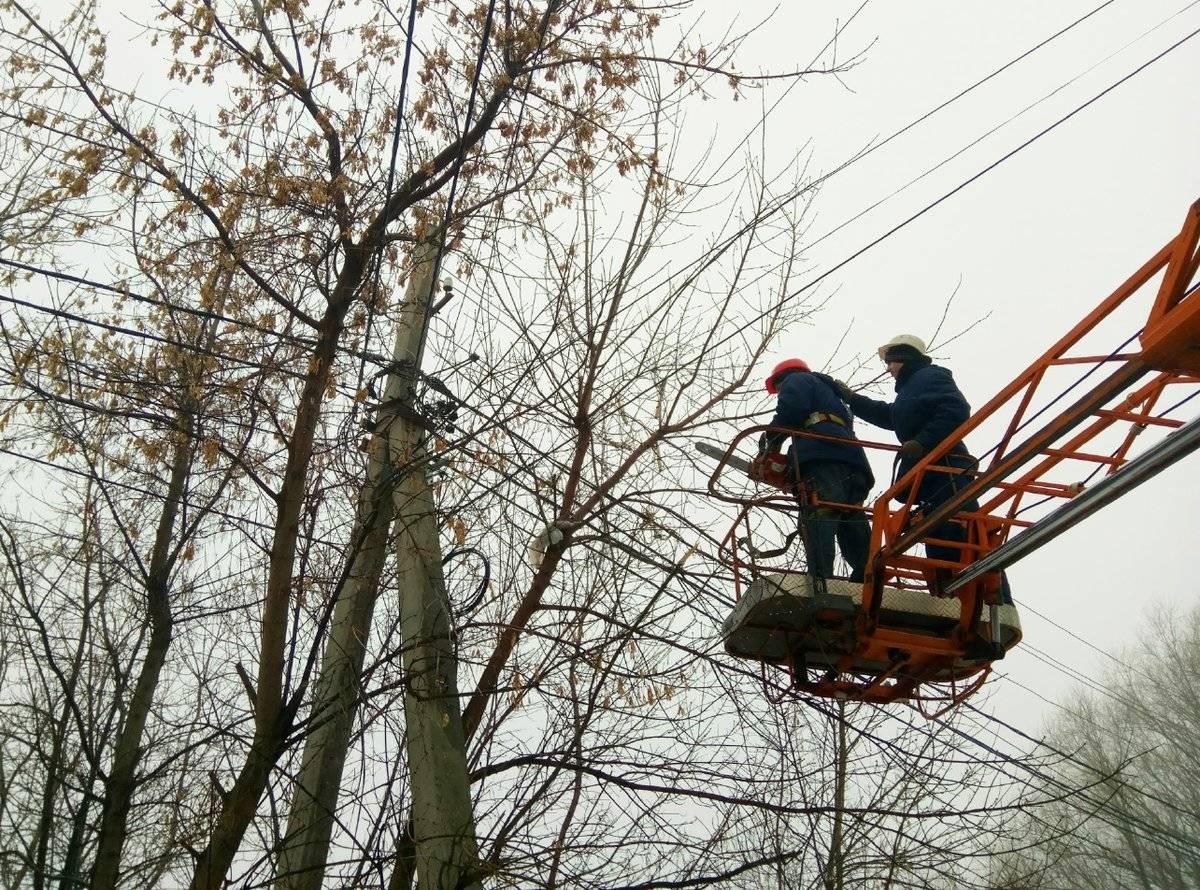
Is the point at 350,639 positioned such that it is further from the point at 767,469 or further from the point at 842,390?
the point at 842,390

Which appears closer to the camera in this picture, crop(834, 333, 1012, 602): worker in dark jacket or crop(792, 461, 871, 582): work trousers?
crop(834, 333, 1012, 602): worker in dark jacket

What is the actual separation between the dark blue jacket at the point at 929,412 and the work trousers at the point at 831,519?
1.16ft

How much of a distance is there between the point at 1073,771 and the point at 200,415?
2289 centimetres

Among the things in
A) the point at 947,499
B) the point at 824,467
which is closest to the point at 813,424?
the point at 824,467

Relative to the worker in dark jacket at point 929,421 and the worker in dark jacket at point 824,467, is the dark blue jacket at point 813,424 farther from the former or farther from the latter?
the worker in dark jacket at point 929,421

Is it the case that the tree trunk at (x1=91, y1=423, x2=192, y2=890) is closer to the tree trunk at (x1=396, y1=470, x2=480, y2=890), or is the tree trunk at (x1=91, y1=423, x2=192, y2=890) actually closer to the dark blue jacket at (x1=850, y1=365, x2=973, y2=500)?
the tree trunk at (x1=396, y1=470, x2=480, y2=890)

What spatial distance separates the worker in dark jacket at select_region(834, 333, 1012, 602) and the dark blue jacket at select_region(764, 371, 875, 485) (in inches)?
12.2

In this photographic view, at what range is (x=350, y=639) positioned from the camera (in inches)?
237

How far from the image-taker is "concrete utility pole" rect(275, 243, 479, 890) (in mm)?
5164

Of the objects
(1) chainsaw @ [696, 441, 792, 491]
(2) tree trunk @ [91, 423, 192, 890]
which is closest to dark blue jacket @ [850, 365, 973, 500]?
(1) chainsaw @ [696, 441, 792, 491]

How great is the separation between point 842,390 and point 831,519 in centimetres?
101

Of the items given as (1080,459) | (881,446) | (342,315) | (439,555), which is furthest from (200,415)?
(1080,459)

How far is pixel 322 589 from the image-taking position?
637 cm

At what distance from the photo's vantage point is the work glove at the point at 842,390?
713 cm
